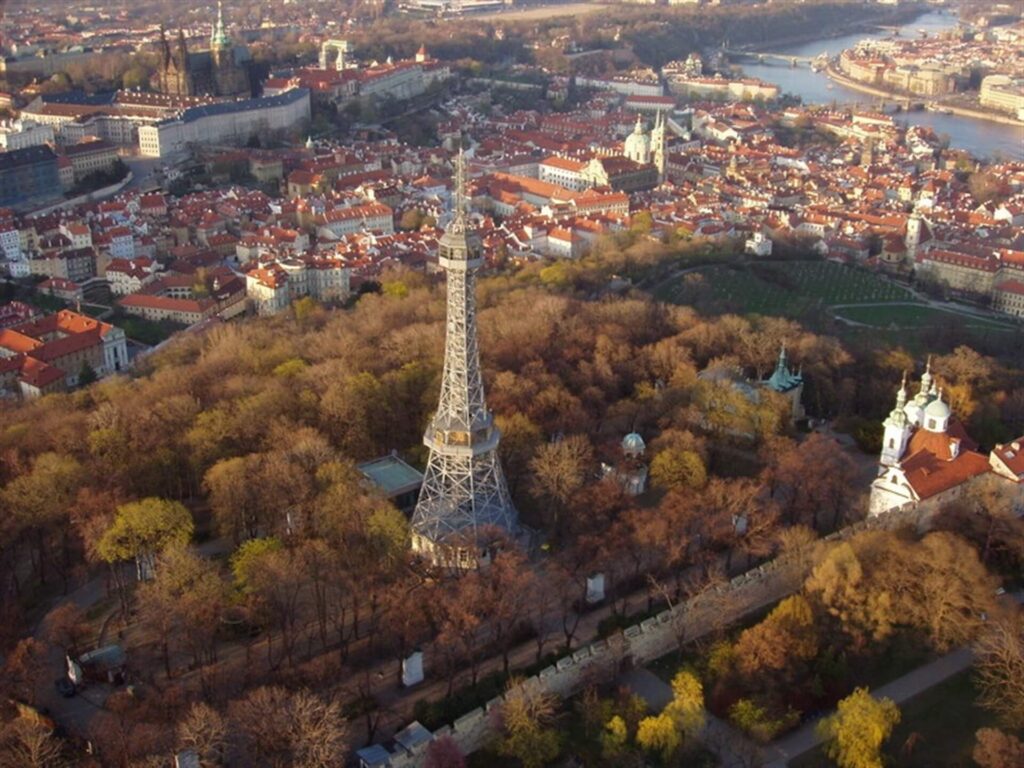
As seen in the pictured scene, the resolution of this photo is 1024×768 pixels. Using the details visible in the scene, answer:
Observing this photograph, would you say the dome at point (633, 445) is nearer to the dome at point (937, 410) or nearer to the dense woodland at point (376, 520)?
the dense woodland at point (376, 520)

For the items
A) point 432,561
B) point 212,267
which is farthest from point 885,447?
point 212,267

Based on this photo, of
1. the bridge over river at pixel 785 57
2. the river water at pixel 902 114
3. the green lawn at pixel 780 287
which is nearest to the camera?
the green lawn at pixel 780 287

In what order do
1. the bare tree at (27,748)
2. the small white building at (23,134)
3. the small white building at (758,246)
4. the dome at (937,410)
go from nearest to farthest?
1. the bare tree at (27,748)
2. the dome at (937,410)
3. the small white building at (758,246)
4. the small white building at (23,134)

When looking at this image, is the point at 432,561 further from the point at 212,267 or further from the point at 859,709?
the point at 212,267

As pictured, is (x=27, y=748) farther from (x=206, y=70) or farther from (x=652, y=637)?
(x=206, y=70)

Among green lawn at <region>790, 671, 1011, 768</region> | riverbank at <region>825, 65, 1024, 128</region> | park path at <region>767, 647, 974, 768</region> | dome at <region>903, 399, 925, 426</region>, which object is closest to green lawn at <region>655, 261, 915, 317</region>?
dome at <region>903, 399, 925, 426</region>

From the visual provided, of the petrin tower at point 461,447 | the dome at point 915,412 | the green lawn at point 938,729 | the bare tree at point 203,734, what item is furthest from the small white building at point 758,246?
the bare tree at point 203,734
